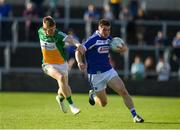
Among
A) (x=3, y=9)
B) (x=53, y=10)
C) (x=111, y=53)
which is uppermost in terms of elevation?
(x=3, y=9)

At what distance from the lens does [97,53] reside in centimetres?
1817

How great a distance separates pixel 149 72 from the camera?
33.3 metres

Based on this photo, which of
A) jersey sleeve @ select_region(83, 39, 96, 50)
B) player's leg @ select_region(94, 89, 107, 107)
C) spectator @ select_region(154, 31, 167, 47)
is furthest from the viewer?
spectator @ select_region(154, 31, 167, 47)

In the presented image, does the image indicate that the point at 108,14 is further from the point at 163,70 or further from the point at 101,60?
the point at 101,60

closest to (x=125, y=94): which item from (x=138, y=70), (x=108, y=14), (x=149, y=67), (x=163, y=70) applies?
(x=138, y=70)

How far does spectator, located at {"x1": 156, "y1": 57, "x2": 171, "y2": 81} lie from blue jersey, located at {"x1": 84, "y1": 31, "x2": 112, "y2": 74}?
1476 centimetres

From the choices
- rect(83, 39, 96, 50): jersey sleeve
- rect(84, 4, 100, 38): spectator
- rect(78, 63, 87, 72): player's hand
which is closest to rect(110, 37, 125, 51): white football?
rect(83, 39, 96, 50): jersey sleeve

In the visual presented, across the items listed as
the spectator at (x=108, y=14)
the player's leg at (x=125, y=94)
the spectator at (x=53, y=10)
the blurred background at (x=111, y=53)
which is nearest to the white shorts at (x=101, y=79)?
the player's leg at (x=125, y=94)

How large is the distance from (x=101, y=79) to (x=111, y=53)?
1635 centimetres

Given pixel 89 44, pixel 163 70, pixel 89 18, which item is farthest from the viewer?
pixel 89 18

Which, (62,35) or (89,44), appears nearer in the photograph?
(89,44)

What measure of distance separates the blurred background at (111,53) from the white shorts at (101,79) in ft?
44.5

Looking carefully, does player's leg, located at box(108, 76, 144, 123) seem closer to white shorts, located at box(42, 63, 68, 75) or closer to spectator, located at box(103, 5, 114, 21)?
white shorts, located at box(42, 63, 68, 75)

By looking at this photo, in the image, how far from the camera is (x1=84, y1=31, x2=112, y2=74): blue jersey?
18.0 m
